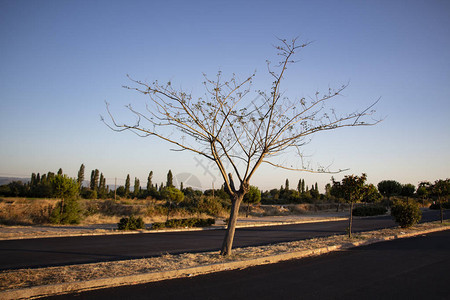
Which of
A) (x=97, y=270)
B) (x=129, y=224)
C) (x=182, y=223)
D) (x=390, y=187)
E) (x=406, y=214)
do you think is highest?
(x=390, y=187)

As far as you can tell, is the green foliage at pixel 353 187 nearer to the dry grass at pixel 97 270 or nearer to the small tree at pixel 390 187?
the dry grass at pixel 97 270

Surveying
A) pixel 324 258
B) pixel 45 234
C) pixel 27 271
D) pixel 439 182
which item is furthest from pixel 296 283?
pixel 439 182

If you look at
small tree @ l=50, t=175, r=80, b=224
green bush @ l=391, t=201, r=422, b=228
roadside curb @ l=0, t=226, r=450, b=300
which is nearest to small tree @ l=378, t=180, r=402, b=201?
green bush @ l=391, t=201, r=422, b=228

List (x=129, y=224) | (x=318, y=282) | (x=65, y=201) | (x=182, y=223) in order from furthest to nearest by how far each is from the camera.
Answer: (x=65, y=201)
(x=182, y=223)
(x=129, y=224)
(x=318, y=282)

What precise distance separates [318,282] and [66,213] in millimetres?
19108

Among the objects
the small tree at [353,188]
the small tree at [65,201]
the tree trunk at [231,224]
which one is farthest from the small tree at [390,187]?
the tree trunk at [231,224]

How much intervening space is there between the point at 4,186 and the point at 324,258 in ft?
206

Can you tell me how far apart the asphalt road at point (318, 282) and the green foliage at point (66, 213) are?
666 inches

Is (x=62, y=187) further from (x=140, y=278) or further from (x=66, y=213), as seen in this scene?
(x=140, y=278)

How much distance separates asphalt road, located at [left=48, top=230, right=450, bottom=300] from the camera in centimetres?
588

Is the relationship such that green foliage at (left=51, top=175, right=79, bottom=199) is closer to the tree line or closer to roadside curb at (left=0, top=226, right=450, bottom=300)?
the tree line

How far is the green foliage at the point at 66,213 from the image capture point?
20812 mm

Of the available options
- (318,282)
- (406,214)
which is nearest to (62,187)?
(318,282)

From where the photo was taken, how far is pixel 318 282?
6.85m
